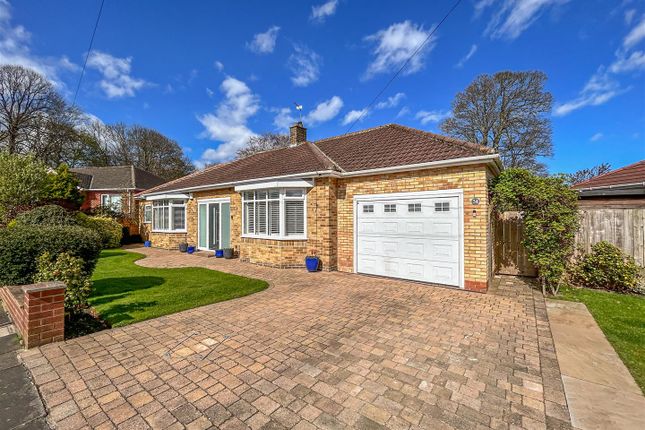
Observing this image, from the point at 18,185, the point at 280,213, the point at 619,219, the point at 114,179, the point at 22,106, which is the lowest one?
the point at 619,219

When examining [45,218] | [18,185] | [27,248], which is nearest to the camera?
[27,248]

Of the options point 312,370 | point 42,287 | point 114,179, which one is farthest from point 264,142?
point 312,370

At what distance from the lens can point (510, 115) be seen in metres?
20.3

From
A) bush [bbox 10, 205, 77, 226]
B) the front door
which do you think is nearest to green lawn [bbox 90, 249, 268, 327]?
bush [bbox 10, 205, 77, 226]

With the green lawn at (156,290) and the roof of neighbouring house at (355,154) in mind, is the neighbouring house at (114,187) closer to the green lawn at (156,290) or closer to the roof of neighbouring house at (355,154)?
the roof of neighbouring house at (355,154)

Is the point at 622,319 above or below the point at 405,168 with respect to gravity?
below

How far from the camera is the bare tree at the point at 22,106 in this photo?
24.7m

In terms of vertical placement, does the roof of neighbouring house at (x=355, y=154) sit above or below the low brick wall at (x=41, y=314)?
above

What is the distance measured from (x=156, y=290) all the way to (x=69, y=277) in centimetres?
242

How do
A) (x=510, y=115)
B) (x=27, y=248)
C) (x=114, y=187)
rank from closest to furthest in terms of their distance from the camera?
(x=27, y=248) < (x=510, y=115) < (x=114, y=187)

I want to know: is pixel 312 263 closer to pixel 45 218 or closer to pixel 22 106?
pixel 45 218

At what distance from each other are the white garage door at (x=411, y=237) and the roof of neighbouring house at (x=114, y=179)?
2256cm

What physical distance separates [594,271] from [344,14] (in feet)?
37.4

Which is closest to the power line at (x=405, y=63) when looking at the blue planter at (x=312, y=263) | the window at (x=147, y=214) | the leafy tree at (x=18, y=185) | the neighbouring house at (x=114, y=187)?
the blue planter at (x=312, y=263)
